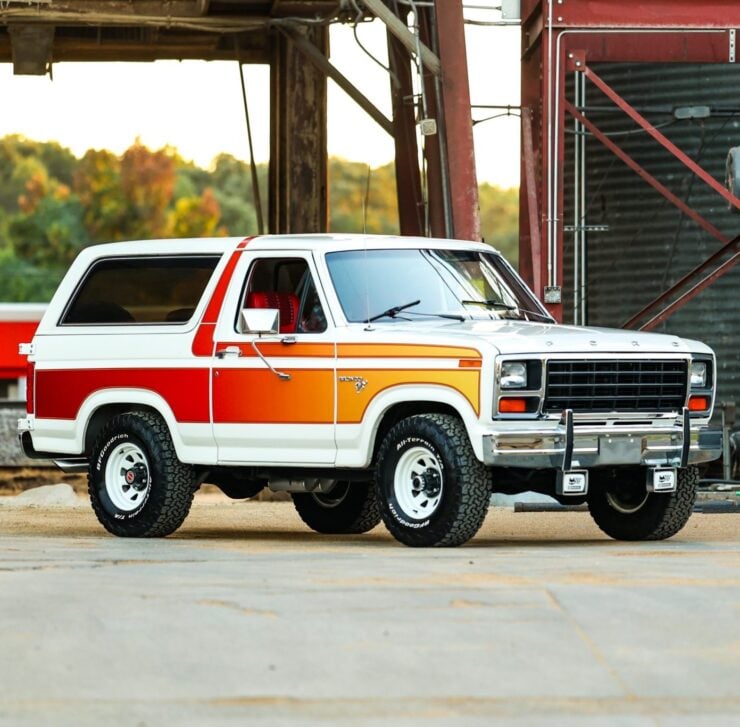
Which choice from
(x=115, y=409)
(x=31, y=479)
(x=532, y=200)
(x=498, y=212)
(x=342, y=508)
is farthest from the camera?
(x=498, y=212)

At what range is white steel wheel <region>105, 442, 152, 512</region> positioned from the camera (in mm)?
13742

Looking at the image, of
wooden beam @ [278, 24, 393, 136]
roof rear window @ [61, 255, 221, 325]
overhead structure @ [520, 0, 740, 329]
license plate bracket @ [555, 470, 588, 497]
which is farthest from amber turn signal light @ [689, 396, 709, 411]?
wooden beam @ [278, 24, 393, 136]

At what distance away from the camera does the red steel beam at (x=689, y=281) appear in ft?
61.2

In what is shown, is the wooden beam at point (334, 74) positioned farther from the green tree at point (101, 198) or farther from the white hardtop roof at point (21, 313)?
the green tree at point (101, 198)

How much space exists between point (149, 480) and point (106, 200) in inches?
3455

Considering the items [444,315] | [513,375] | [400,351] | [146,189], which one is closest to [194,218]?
[146,189]

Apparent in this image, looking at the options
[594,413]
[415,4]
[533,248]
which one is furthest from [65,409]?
[415,4]

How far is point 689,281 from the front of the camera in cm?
2047

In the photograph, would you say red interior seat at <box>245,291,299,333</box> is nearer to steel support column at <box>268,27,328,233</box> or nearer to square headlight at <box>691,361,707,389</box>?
square headlight at <box>691,361,707,389</box>

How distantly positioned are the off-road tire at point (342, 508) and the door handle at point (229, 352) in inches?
77.7

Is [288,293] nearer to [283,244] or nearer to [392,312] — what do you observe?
[283,244]

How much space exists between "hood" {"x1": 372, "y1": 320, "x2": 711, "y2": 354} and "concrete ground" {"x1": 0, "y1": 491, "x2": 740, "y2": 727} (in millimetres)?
1279

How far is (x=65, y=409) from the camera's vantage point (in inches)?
560

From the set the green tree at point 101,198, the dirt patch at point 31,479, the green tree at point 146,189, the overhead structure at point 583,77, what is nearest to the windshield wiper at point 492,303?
the overhead structure at point 583,77
